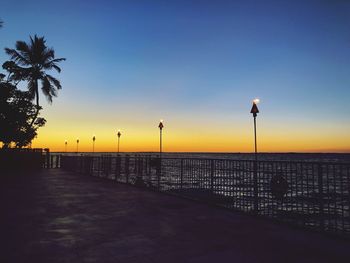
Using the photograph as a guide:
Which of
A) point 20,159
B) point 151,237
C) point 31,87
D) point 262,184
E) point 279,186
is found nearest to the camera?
point 151,237

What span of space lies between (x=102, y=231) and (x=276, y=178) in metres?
3.92

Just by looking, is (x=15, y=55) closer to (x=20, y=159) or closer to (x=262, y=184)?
(x=20, y=159)

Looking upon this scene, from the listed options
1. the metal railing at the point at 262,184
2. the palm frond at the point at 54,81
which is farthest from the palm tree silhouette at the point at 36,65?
the metal railing at the point at 262,184

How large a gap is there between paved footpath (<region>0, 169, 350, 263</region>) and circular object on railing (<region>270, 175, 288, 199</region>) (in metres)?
0.72

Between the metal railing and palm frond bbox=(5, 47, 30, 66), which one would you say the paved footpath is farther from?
palm frond bbox=(5, 47, 30, 66)

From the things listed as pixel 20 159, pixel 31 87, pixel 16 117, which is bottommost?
pixel 20 159

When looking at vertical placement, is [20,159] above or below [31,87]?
below

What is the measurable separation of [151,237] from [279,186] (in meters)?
3.26

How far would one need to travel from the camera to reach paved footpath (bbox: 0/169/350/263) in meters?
4.04

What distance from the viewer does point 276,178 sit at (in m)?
6.62

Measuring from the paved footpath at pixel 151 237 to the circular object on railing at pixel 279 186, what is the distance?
2.35 ft

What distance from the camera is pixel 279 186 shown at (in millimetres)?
6566

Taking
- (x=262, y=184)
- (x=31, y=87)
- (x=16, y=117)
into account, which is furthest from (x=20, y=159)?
(x=262, y=184)

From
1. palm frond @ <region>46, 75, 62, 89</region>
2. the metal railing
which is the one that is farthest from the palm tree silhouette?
the metal railing
